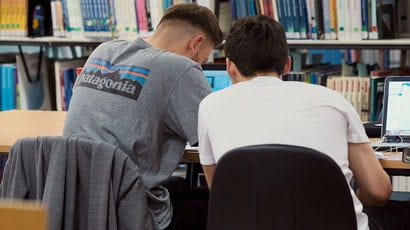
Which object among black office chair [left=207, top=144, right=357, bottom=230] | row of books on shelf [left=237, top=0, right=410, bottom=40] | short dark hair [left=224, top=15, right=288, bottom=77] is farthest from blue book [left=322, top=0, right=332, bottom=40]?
black office chair [left=207, top=144, right=357, bottom=230]

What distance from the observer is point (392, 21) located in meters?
3.47

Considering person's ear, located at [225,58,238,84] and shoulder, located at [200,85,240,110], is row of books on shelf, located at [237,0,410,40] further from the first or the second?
shoulder, located at [200,85,240,110]

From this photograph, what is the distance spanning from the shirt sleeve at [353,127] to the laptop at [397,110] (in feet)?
2.17

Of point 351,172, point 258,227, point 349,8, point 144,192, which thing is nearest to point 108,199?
point 144,192

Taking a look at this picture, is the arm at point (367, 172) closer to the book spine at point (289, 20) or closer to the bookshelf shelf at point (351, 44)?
the bookshelf shelf at point (351, 44)

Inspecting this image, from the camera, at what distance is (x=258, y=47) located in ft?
5.76

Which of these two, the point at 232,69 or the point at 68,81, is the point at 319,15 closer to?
the point at 68,81

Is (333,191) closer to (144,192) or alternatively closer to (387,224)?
(144,192)

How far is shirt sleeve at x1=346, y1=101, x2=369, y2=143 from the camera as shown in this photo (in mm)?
1679

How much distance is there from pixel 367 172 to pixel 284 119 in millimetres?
301

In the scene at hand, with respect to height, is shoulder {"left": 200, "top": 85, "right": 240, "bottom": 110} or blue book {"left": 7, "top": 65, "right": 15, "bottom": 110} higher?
shoulder {"left": 200, "top": 85, "right": 240, "bottom": 110}

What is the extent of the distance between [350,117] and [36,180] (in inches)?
36.4

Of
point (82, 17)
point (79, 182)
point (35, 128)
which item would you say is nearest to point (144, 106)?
point (79, 182)

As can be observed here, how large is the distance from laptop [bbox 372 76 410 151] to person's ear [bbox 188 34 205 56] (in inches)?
25.6
